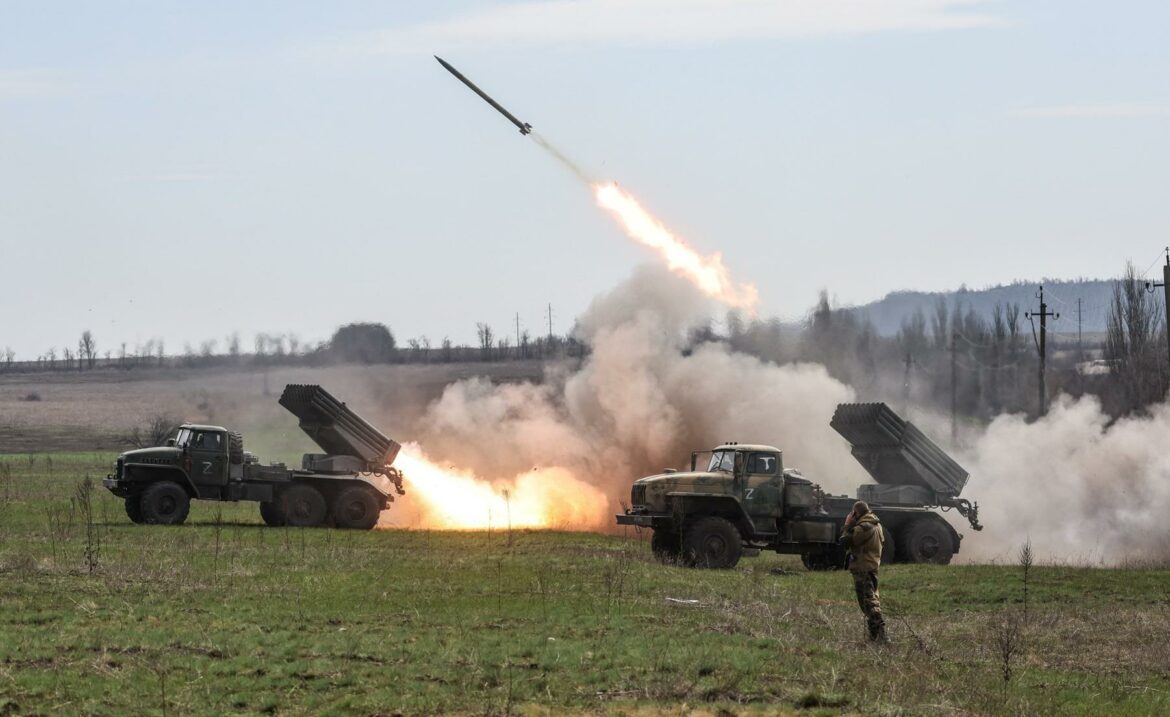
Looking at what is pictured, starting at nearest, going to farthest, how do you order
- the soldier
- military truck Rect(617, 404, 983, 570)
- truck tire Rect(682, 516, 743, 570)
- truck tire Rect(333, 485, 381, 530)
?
the soldier
truck tire Rect(682, 516, 743, 570)
military truck Rect(617, 404, 983, 570)
truck tire Rect(333, 485, 381, 530)

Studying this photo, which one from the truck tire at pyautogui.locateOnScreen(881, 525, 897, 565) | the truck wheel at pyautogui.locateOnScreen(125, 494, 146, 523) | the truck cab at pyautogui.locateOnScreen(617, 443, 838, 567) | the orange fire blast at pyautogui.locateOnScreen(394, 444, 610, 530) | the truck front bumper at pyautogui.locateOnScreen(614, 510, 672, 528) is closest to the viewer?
the truck cab at pyautogui.locateOnScreen(617, 443, 838, 567)

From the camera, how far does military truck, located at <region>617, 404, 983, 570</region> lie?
3259 centimetres

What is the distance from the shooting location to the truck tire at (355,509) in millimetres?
41562

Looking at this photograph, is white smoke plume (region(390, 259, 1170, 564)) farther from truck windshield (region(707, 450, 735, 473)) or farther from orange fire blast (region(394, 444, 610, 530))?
truck windshield (region(707, 450, 735, 473))

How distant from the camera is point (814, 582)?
97.8 feet

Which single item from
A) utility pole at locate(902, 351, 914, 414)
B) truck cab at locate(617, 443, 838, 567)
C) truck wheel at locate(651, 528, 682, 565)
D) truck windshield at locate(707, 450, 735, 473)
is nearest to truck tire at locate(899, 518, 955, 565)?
truck cab at locate(617, 443, 838, 567)

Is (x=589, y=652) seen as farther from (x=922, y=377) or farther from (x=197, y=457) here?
(x=922, y=377)

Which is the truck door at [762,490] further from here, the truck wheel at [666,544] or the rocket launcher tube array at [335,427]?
the rocket launcher tube array at [335,427]

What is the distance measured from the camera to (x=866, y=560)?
21156 mm

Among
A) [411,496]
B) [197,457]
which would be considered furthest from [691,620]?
[411,496]

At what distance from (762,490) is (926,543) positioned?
17.3 ft

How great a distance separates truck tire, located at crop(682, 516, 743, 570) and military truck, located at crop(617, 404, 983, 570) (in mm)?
21

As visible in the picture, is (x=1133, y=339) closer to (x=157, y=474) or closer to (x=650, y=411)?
(x=650, y=411)

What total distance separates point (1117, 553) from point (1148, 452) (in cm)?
606
